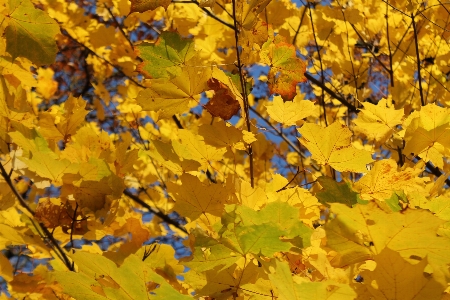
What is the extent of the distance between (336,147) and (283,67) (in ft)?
A: 0.80

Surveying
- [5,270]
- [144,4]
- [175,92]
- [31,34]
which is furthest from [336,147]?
[5,270]

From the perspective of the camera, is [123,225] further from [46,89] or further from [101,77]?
[46,89]

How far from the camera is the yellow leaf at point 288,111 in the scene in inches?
42.1

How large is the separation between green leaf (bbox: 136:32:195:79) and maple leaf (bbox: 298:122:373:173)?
0.92ft

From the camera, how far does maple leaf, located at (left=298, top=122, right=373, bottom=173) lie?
96cm

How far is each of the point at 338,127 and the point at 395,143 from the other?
26.5 inches

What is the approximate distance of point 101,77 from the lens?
2852 mm

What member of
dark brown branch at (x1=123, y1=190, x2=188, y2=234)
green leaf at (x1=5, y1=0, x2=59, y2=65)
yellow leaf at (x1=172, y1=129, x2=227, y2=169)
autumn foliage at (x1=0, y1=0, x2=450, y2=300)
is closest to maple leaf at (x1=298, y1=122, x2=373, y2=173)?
autumn foliage at (x1=0, y1=0, x2=450, y2=300)

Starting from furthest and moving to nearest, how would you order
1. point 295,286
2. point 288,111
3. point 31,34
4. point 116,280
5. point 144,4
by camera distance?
1. point 288,111
2. point 31,34
3. point 144,4
4. point 116,280
5. point 295,286

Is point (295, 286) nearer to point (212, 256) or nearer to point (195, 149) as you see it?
point (212, 256)

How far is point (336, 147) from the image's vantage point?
978 mm

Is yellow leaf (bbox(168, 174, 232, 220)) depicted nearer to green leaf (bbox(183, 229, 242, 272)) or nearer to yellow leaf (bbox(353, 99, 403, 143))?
green leaf (bbox(183, 229, 242, 272))

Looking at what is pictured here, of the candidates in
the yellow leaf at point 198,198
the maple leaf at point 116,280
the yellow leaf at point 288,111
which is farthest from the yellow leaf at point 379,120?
the maple leaf at point 116,280

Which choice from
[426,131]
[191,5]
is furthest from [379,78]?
[426,131]
